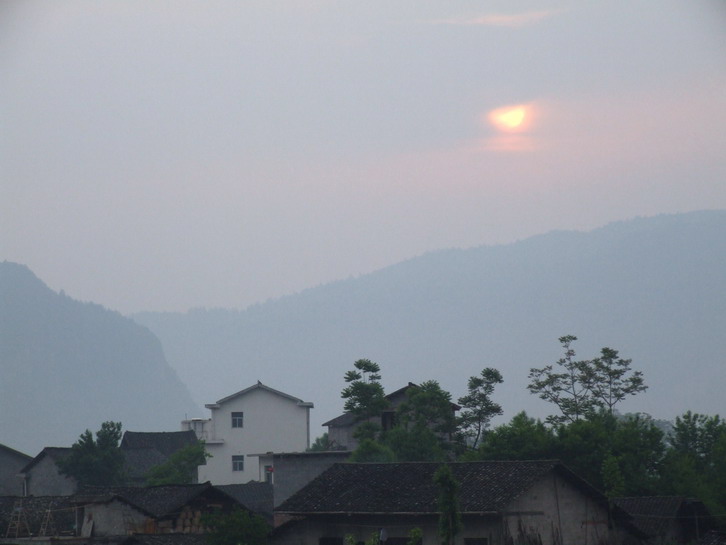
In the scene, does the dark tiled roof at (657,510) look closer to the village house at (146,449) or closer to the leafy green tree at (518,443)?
the leafy green tree at (518,443)

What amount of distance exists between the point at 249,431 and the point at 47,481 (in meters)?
15.2

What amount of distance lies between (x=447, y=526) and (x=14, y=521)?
24.5 metres

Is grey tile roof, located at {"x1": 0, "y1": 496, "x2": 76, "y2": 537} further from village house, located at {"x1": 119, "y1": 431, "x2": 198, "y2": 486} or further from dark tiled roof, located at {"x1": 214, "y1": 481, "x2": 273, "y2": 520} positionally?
village house, located at {"x1": 119, "y1": 431, "x2": 198, "y2": 486}

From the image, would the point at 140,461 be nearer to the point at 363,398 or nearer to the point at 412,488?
the point at 363,398

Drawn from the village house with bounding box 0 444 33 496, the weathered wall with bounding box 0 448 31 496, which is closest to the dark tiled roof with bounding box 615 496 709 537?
the weathered wall with bounding box 0 448 31 496

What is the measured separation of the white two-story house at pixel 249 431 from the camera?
256 feet

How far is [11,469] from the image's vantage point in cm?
7475

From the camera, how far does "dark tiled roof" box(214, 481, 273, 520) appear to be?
5434cm

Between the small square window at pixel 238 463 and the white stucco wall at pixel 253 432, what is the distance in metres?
0.23

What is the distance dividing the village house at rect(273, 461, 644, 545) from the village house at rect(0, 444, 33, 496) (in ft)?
135

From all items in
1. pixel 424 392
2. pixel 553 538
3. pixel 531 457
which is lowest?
pixel 553 538

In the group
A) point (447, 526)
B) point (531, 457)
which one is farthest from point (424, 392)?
point (447, 526)

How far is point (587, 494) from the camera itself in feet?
121

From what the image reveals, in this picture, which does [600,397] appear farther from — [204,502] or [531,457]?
[204,502]
